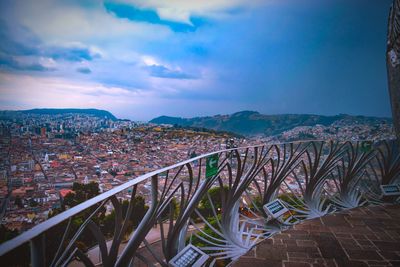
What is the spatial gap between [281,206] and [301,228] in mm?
419

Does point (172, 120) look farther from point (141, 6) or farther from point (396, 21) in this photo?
point (396, 21)

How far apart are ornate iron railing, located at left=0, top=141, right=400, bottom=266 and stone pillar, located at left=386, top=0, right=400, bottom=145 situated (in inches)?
48.6

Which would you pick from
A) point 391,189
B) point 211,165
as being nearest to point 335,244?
point 211,165

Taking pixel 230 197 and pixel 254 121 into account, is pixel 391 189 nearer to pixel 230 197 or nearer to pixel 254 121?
pixel 230 197

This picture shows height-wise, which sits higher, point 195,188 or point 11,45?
point 11,45

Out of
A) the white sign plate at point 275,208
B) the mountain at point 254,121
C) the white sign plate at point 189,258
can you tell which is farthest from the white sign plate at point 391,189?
the mountain at point 254,121

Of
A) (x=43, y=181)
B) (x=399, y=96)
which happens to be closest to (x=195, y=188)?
(x=399, y=96)

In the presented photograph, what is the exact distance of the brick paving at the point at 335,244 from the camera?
7.84 ft

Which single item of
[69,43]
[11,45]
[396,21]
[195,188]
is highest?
[69,43]

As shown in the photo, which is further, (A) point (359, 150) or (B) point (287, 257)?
(A) point (359, 150)

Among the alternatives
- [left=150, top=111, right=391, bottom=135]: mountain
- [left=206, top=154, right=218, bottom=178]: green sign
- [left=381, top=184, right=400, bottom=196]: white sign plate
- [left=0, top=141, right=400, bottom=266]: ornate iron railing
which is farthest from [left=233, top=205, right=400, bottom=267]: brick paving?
[left=150, top=111, right=391, bottom=135]: mountain

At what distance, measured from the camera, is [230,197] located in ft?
8.41

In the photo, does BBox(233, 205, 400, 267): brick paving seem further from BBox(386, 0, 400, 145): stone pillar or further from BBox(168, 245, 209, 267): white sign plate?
→ BBox(386, 0, 400, 145): stone pillar

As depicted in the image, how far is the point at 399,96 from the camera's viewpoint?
1922mm
